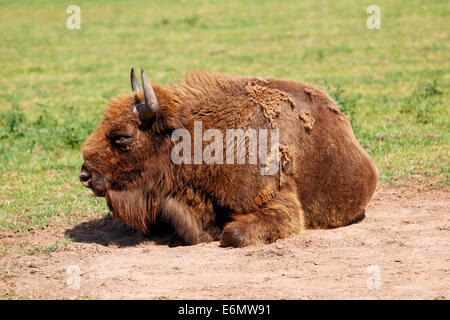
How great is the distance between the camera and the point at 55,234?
23.1 ft

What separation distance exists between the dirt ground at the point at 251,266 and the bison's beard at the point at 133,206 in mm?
257

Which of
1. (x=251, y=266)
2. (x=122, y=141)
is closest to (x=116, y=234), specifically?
(x=122, y=141)

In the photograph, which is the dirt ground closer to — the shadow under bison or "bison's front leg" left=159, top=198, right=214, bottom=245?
the shadow under bison

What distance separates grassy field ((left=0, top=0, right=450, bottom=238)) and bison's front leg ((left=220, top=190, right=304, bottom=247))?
6.29 feet

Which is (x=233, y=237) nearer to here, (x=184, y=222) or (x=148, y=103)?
→ (x=184, y=222)

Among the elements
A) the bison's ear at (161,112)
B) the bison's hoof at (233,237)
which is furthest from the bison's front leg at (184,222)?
the bison's ear at (161,112)

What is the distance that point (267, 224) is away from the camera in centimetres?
642

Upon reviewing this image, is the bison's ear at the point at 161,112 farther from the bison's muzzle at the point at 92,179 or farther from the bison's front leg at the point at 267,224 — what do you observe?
the bison's front leg at the point at 267,224

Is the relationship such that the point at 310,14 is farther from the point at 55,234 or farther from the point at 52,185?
the point at 55,234

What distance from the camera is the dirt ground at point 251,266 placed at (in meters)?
5.07

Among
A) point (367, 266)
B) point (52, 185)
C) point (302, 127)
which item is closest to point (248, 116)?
point (302, 127)

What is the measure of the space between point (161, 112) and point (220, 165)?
87cm

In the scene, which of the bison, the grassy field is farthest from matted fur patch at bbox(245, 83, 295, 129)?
the grassy field
